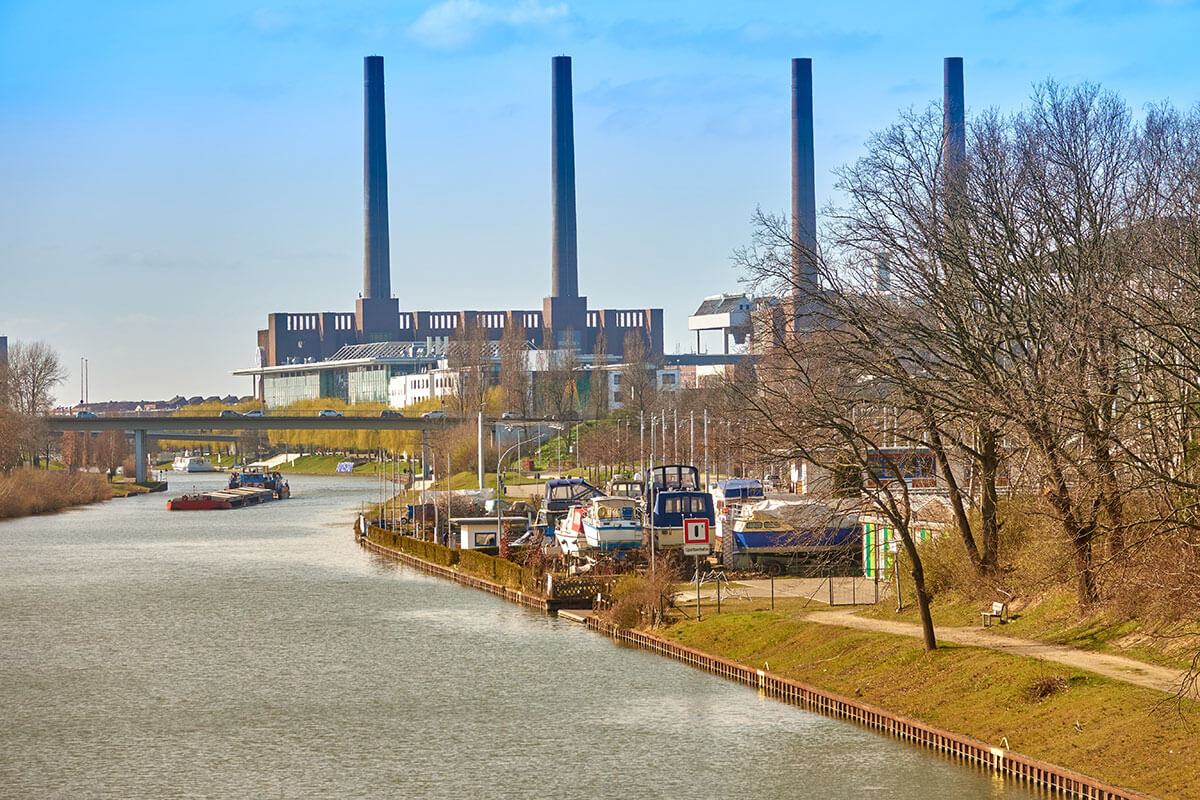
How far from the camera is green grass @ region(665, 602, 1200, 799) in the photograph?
2320cm

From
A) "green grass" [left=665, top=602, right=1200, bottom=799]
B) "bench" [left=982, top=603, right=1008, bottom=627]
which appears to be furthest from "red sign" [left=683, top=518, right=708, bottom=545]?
"bench" [left=982, top=603, right=1008, bottom=627]

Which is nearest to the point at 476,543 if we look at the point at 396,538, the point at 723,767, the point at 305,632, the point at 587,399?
the point at 396,538

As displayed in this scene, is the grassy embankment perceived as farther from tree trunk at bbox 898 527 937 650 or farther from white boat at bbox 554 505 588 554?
white boat at bbox 554 505 588 554

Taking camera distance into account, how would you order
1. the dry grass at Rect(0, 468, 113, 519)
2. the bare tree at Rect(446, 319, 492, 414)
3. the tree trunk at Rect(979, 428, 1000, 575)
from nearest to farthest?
1. the tree trunk at Rect(979, 428, 1000, 575)
2. the dry grass at Rect(0, 468, 113, 519)
3. the bare tree at Rect(446, 319, 492, 414)

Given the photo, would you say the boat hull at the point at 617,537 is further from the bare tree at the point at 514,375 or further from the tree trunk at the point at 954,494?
the bare tree at the point at 514,375

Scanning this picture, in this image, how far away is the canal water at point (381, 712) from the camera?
27.2 metres

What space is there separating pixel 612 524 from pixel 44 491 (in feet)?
260

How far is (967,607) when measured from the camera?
121ft

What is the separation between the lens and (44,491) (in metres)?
124

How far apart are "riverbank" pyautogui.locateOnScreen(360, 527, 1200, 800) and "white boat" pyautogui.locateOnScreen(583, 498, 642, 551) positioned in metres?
19.3

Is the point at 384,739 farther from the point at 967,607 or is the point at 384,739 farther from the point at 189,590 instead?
the point at 189,590

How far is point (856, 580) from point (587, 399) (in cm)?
12618

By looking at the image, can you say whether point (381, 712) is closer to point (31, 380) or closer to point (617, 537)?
point (617, 537)

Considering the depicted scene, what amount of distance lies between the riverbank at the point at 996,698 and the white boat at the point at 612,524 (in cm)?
1928
